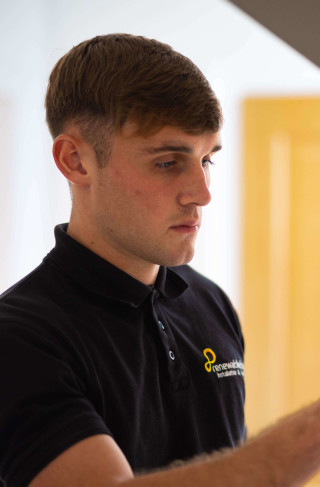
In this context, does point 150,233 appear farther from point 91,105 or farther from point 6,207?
point 6,207

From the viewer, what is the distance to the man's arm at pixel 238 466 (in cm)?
61

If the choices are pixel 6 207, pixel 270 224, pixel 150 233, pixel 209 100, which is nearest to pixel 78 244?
pixel 150 233

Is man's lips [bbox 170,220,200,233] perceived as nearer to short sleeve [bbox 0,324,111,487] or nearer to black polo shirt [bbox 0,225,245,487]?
black polo shirt [bbox 0,225,245,487]

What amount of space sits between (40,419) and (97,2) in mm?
2220

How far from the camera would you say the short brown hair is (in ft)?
2.83

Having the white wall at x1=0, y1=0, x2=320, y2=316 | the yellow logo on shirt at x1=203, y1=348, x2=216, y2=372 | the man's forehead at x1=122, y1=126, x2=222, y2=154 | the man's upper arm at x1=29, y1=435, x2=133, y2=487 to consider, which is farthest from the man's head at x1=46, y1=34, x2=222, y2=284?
the white wall at x1=0, y1=0, x2=320, y2=316

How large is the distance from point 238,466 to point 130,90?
481 millimetres

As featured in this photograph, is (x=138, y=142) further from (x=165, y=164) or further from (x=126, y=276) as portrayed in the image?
(x=126, y=276)

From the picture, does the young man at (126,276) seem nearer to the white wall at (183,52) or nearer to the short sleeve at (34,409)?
the short sleeve at (34,409)

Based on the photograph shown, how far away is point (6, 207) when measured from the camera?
247 cm

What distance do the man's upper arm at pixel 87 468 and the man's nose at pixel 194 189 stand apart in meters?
0.34

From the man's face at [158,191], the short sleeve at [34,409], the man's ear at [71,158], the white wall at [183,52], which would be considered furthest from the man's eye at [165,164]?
the white wall at [183,52]

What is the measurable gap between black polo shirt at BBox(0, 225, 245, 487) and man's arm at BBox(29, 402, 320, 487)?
3 centimetres

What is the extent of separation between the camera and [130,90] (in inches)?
34.1
